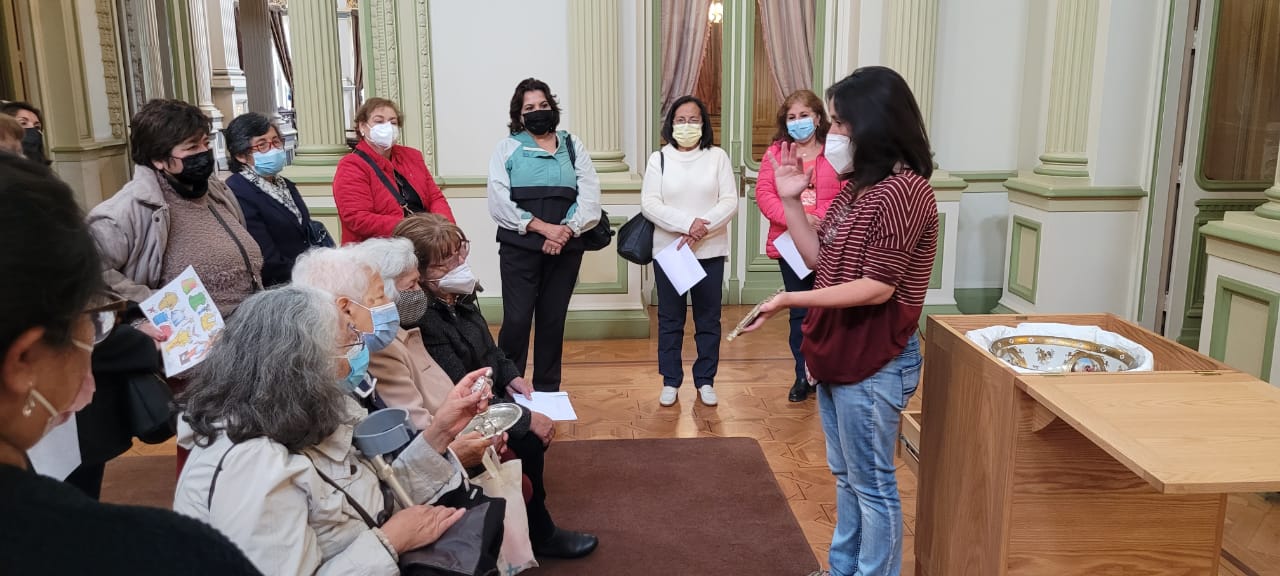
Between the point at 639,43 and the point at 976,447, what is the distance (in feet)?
13.2

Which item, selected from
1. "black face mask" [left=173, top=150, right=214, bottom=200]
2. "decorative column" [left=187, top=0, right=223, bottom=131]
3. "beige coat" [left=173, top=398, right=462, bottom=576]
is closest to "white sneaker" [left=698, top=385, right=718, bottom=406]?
"black face mask" [left=173, top=150, right=214, bottom=200]

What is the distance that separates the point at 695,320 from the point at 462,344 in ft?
5.93

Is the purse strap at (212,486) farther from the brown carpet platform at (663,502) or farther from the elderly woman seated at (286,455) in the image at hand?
the brown carpet platform at (663,502)

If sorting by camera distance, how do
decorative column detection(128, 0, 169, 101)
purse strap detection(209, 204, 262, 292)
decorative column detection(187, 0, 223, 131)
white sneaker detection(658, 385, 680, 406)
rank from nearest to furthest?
purse strap detection(209, 204, 262, 292) → white sneaker detection(658, 385, 680, 406) → decorative column detection(128, 0, 169, 101) → decorative column detection(187, 0, 223, 131)

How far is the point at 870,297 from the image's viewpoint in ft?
7.56

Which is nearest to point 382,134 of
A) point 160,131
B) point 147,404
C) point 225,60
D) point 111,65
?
point 160,131

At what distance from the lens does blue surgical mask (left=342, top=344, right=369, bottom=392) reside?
2.19m

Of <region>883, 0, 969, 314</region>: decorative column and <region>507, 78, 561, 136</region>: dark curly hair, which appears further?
<region>883, 0, 969, 314</region>: decorative column

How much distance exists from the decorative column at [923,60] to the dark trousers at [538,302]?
2.54 metres

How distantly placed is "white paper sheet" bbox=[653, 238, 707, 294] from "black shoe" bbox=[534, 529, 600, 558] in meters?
1.52

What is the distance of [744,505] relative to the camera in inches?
139

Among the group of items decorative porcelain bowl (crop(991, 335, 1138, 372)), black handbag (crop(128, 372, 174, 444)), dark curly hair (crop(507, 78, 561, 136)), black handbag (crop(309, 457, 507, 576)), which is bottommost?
black handbag (crop(309, 457, 507, 576))

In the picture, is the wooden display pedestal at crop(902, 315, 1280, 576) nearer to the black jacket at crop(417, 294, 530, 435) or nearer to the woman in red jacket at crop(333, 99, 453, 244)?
the black jacket at crop(417, 294, 530, 435)

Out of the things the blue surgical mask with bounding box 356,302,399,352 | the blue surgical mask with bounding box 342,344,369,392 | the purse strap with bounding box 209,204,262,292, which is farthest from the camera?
the purse strap with bounding box 209,204,262,292
